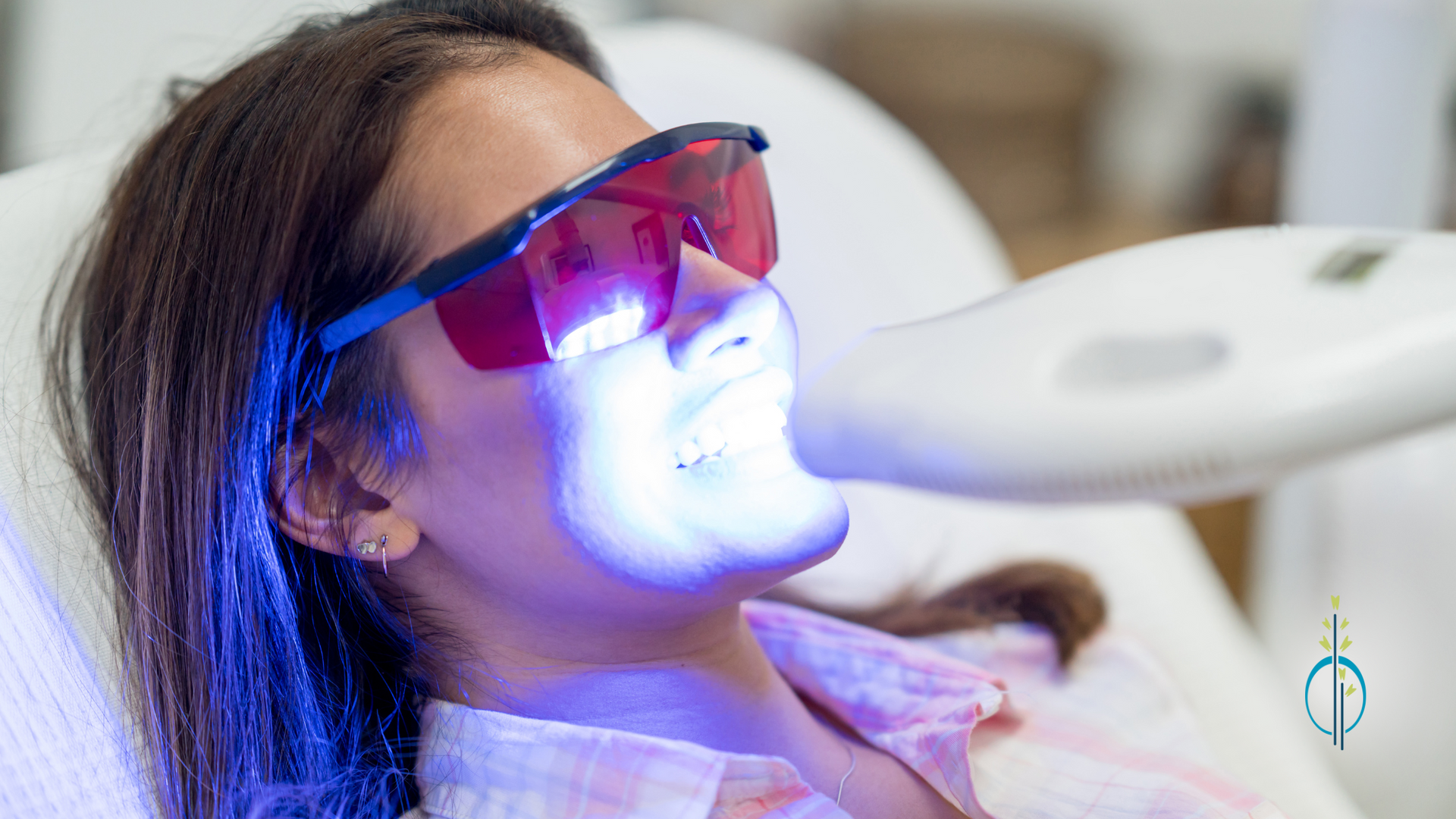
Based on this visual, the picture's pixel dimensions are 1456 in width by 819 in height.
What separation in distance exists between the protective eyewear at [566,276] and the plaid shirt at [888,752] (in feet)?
0.79

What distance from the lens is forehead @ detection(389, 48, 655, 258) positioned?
59cm

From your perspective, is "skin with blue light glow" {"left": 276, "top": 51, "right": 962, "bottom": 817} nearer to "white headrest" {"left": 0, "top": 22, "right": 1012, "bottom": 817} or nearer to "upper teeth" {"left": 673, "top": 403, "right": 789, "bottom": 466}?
"upper teeth" {"left": 673, "top": 403, "right": 789, "bottom": 466}

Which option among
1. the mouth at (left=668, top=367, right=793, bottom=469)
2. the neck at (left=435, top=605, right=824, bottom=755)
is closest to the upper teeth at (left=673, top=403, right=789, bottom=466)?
the mouth at (left=668, top=367, right=793, bottom=469)

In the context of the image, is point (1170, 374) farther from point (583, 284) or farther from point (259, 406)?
point (259, 406)

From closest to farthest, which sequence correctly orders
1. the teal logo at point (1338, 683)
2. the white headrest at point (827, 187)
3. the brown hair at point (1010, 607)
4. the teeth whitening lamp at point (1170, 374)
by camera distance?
1. the teeth whitening lamp at point (1170, 374)
2. the teal logo at point (1338, 683)
3. the brown hair at point (1010, 607)
4. the white headrest at point (827, 187)

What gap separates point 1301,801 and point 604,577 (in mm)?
629

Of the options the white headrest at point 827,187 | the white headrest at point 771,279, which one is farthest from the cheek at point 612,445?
the white headrest at point 827,187

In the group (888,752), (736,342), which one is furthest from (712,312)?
(888,752)

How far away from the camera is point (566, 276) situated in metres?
0.58

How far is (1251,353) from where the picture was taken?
1.52ft

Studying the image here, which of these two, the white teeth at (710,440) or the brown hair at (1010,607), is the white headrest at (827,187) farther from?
the white teeth at (710,440)

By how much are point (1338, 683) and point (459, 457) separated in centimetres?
57

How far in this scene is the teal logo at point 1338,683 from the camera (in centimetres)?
70

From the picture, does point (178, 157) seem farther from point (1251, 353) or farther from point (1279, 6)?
point (1279, 6)
